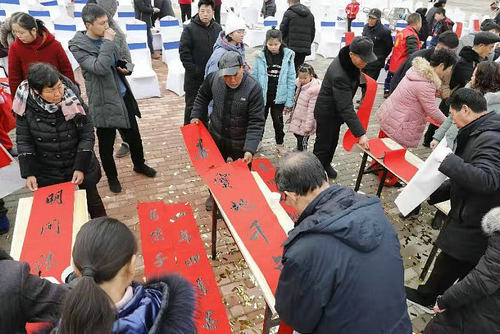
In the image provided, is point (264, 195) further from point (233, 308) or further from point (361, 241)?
point (361, 241)

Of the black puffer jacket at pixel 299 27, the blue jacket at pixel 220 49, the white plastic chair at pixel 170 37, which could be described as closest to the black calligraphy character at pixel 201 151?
the blue jacket at pixel 220 49

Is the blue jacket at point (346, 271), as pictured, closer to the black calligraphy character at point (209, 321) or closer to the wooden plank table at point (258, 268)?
the wooden plank table at point (258, 268)

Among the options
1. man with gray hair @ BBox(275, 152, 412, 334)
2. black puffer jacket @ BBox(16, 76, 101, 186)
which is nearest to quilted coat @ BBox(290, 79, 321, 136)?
black puffer jacket @ BBox(16, 76, 101, 186)

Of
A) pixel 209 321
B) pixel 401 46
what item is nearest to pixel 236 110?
pixel 209 321

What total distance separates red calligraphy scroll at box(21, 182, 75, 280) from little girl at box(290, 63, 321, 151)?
10.1 feet

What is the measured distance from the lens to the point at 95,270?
1284mm

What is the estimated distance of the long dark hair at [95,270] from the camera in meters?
1.05

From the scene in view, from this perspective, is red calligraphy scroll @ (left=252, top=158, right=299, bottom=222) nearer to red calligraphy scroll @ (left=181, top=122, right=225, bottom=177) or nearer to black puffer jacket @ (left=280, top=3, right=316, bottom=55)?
red calligraphy scroll @ (left=181, top=122, right=225, bottom=177)

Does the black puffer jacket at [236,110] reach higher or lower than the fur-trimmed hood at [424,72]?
lower

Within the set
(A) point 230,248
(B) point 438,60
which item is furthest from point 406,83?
(A) point 230,248

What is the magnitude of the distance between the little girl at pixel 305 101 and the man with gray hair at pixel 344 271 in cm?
317

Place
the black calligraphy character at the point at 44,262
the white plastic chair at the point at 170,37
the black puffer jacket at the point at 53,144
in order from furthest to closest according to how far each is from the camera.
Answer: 1. the white plastic chair at the point at 170,37
2. the black puffer jacket at the point at 53,144
3. the black calligraphy character at the point at 44,262

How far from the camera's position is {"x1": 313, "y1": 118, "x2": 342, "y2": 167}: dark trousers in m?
4.23

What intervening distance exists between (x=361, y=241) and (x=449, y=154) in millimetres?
1386
